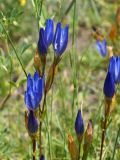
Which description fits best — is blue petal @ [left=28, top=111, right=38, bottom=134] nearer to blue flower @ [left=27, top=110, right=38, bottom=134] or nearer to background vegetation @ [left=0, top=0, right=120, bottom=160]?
blue flower @ [left=27, top=110, right=38, bottom=134]

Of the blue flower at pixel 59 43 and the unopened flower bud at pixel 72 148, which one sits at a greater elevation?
the blue flower at pixel 59 43

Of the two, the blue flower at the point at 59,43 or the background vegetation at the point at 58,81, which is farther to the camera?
the background vegetation at the point at 58,81

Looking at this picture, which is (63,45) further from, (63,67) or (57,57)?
(63,67)

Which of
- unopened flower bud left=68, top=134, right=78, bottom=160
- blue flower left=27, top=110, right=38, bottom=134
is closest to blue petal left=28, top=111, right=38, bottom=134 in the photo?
blue flower left=27, top=110, right=38, bottom=134

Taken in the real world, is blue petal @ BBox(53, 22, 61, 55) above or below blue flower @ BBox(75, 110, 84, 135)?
above

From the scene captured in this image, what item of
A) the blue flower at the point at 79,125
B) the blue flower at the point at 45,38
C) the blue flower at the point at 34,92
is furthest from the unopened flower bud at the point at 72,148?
the blue flower at the point at 45,38

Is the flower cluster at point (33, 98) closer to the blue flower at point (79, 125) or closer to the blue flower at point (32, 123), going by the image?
the blue flower at point (32, 123)
